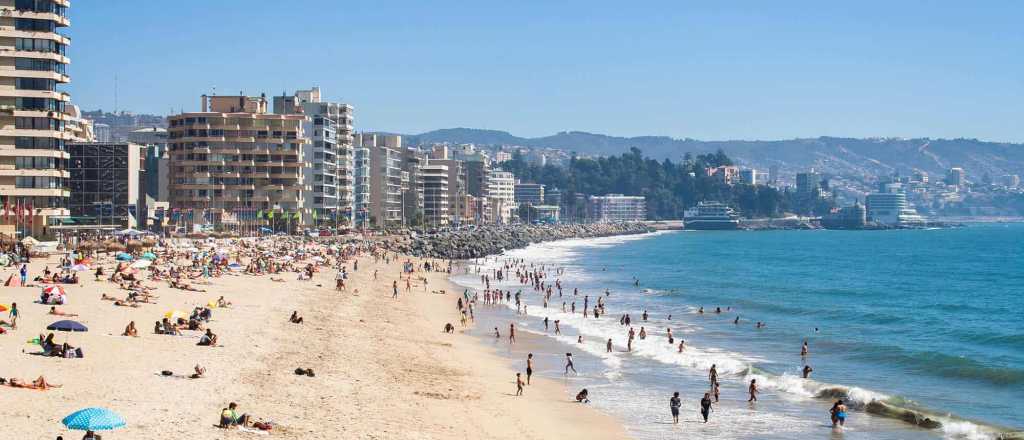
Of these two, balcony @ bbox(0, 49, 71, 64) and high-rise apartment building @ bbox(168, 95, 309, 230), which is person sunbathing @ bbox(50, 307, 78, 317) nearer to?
balcony @ bbox(0, 49, 71, 64)

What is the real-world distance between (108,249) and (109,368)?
36949mm

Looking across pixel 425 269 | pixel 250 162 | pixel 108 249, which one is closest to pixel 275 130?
pixel 250 162

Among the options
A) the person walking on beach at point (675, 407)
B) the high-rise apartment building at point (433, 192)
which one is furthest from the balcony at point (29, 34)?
the high-rise apartment building at point (433, 192)

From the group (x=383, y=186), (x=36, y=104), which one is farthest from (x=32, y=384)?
(x=383, y=186)

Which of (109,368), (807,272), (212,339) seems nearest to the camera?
(109,368)

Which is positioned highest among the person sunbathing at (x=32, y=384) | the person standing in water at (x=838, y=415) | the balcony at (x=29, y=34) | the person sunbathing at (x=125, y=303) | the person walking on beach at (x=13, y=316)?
the balcony at (x=29, y=34)

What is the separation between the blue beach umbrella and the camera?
29.4 metres

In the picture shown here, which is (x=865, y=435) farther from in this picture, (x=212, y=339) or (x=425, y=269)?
(x=425, y=269)

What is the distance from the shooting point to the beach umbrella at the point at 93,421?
1842cm

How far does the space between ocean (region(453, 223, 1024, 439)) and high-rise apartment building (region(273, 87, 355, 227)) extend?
34715 millimetres

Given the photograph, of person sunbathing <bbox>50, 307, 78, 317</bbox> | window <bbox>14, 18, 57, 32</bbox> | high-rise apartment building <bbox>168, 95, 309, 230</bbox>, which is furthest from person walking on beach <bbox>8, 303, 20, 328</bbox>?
high-rise apartment building <bbox>168, 95, 309, 230</bbox>

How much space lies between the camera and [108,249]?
197 ft

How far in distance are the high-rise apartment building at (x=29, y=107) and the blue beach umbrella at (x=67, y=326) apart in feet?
97.9

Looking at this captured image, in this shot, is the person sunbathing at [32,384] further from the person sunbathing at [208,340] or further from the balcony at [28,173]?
the balcony at [28,173]
